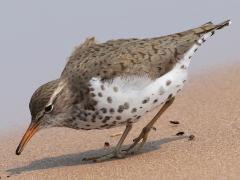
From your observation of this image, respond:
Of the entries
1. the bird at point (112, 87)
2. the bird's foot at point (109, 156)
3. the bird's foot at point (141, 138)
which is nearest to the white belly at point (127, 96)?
the bird at point (112, 87)

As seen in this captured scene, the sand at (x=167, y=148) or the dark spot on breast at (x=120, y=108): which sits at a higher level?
the dark spot on breast at (x=120, y=108)

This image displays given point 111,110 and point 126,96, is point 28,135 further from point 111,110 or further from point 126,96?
point 126,96

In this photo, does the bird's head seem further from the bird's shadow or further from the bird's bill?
the bird's shadow

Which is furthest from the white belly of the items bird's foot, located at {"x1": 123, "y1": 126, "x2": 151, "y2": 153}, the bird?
bird's foot, located at {"x1": 123, "y1": 126, "x2": 151, "y2": 153}

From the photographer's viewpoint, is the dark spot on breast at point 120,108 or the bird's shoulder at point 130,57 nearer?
the dark spot on breast at point 120,108

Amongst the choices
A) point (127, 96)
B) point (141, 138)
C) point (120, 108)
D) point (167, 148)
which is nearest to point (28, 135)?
point (120, 108)

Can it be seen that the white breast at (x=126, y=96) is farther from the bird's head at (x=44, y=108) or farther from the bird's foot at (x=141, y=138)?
the bird's foot at (x=141, y=138)
